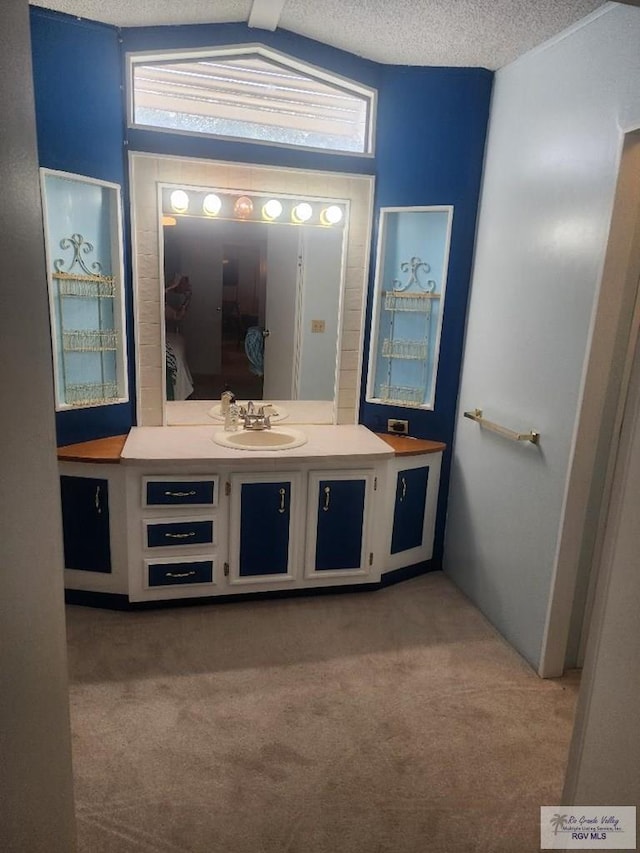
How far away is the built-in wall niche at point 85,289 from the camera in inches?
99.9

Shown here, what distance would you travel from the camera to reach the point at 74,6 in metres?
2.27

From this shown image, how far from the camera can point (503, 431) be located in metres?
2.49

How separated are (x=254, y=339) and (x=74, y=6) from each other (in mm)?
1568

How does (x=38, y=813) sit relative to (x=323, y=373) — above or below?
below

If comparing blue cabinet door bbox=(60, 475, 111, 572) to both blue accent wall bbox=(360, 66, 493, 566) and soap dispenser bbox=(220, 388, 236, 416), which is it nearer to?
soap dispenser bbox=(220, 388, 236, 416)

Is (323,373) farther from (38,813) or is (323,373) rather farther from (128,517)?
(38,813)

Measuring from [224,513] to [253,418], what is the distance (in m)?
0.55

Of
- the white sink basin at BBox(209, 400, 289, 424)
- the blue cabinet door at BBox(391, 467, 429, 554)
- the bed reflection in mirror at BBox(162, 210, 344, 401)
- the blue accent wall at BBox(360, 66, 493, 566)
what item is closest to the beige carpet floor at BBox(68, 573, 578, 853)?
the blue cabinet door at BBox(391, 467, 429, 554)

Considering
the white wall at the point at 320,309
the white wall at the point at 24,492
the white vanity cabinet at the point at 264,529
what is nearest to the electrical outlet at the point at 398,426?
the white wall at the point at 320,309

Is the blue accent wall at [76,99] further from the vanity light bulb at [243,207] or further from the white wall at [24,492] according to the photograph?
the white wall at [24,492]

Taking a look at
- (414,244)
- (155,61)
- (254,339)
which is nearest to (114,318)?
(254,339)

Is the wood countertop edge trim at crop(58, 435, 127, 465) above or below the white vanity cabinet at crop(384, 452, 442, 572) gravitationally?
above

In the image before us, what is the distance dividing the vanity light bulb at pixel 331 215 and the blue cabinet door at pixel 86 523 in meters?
1.74

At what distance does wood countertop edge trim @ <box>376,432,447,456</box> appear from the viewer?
9.45 ft
